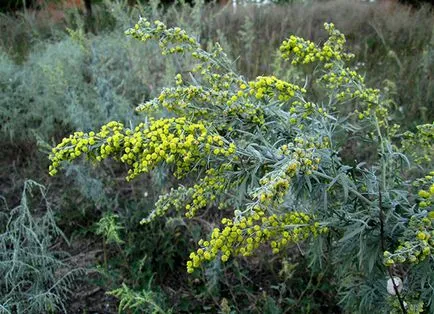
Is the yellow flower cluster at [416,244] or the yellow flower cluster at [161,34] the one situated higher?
the yellow flower cluster at [161,34]

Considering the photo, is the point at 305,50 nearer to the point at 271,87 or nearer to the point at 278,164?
the point at 271,87

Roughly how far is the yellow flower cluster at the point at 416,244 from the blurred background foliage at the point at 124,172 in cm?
38

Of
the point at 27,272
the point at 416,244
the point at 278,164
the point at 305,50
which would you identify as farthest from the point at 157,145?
the point at 27,272

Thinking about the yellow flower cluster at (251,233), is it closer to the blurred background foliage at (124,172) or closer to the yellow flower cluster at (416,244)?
the blurred background foliage at (124,172)

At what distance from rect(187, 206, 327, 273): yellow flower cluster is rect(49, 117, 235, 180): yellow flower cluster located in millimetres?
241

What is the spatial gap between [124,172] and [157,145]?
9.14 feet

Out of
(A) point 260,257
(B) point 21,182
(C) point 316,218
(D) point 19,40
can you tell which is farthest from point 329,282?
(D) point 19,40

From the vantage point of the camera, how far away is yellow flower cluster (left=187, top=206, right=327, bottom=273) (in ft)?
4.44

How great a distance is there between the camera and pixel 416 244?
1.46 m

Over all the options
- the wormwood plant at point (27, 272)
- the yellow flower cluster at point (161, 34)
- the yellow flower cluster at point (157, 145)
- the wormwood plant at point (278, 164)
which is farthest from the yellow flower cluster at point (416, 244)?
the wormwood plant at point (27, 272)

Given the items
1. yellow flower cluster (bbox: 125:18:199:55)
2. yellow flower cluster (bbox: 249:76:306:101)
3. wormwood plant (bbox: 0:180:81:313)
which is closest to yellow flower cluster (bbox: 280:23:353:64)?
yellow flower cluster (bbox: 249:76:306:101)

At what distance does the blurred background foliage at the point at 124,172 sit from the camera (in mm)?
2867

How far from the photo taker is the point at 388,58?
18.4 ft

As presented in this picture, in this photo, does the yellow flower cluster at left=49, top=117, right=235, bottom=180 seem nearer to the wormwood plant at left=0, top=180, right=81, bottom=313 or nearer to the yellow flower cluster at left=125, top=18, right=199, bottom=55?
the yellow flower cluster at left=125, top=18, right=199, bottom=55
